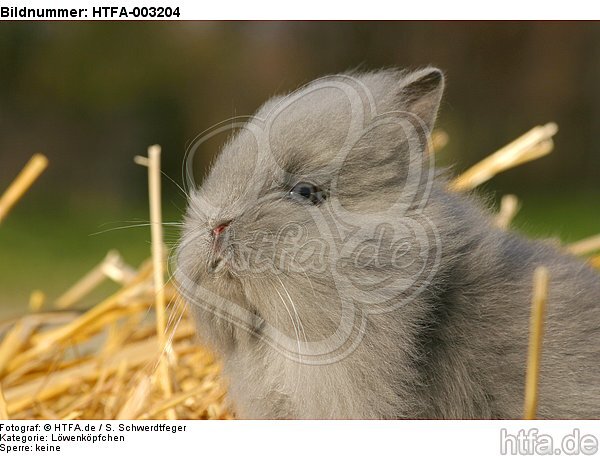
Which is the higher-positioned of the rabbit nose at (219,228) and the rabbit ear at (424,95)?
the rabbit ear at (424,95)

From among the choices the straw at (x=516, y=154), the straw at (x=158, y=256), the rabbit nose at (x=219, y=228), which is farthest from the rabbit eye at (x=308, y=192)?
the straw at (x=516, y=154)

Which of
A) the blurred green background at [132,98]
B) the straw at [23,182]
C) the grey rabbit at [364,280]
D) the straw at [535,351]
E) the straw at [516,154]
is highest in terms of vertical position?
the blurred green background at [132,98]

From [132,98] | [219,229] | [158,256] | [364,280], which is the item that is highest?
[132,98]

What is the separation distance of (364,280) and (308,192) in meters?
0.21

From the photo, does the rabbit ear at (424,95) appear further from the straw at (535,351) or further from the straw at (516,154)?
the straw at (516,154)

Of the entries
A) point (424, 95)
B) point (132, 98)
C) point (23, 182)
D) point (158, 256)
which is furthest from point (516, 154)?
point (132, 98)

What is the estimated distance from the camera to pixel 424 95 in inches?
68.9

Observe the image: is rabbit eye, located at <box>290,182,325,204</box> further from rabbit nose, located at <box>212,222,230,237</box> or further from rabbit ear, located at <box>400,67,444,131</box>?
rabbit ear, located at <box>400,67,444,131</box>

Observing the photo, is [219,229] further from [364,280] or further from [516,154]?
[516,154]

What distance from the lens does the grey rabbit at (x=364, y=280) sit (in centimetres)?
158

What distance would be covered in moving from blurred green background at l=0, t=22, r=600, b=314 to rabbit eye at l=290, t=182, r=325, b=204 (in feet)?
11.4

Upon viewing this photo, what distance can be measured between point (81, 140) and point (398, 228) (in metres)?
4.41

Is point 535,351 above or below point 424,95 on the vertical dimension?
below
